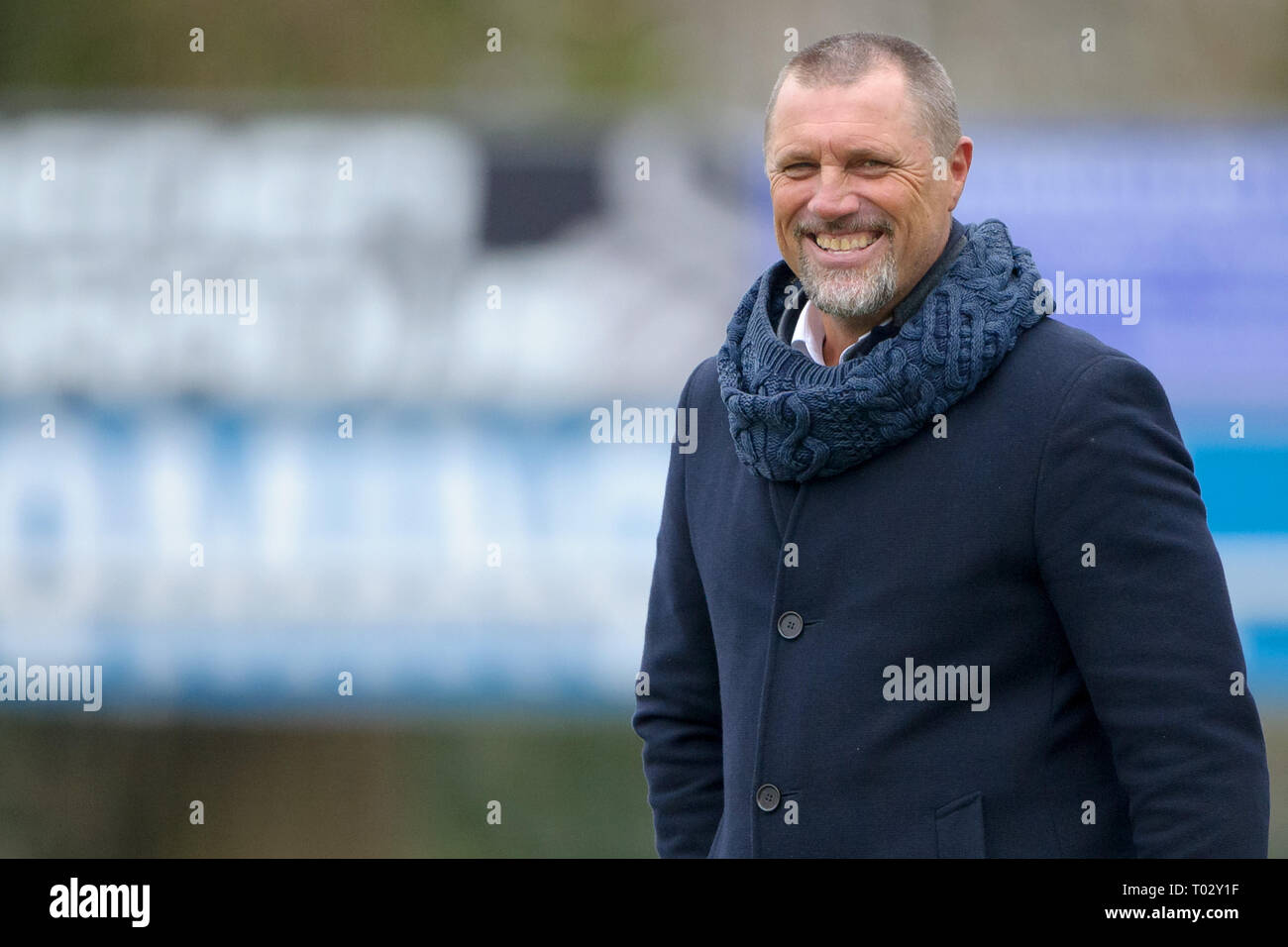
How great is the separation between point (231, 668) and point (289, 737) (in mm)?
266

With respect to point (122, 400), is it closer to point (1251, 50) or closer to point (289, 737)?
point (289, 737)

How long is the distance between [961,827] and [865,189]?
789mm

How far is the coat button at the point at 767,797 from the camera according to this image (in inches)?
72.4

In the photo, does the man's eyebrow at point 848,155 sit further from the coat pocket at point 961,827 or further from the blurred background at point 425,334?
the blurred background at point 425,334

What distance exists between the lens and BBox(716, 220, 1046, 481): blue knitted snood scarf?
5.76 ft

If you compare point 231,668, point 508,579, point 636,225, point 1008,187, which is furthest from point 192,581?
point 1008,187

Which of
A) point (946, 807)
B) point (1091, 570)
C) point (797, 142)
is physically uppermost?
point (797, 142)

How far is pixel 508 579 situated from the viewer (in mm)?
4156

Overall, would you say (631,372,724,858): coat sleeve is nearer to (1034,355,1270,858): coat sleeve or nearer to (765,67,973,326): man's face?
(765,67,973,326): man's face
